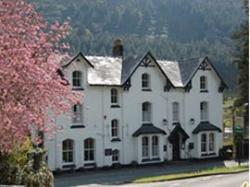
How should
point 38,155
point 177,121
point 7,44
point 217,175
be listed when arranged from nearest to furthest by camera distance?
1. point 7,44
2. point 38,155
3. point 217,175
4. point 177,121

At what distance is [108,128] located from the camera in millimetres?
53438

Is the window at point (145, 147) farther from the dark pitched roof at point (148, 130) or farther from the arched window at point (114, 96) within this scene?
the arched window at point (114, 96)

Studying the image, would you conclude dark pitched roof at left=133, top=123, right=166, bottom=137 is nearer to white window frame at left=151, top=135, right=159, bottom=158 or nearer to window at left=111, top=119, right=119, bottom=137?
white window frame at left=151, top=135, right=159, bottom=158

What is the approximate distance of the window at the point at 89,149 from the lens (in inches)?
2050

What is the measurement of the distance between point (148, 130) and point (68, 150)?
790 centimetres

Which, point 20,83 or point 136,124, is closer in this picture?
point 20,83

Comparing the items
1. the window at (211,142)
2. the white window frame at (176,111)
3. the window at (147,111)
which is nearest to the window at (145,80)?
the window at (147,111)

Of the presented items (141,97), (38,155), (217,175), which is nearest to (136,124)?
(141,97)

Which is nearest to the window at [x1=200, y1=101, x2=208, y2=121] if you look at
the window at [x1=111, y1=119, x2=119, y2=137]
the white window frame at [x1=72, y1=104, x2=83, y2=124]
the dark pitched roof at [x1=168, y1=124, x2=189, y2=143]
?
the dark pitched roof at [x1=168, y1=124, x2=189, y2=143]

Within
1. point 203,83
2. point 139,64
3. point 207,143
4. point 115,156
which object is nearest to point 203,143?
point 207,143

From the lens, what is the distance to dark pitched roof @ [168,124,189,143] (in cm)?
5766

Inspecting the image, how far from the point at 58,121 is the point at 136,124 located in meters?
7.86

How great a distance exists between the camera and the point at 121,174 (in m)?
48.7

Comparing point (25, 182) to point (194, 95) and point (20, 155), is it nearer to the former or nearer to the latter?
point (20, 155)
